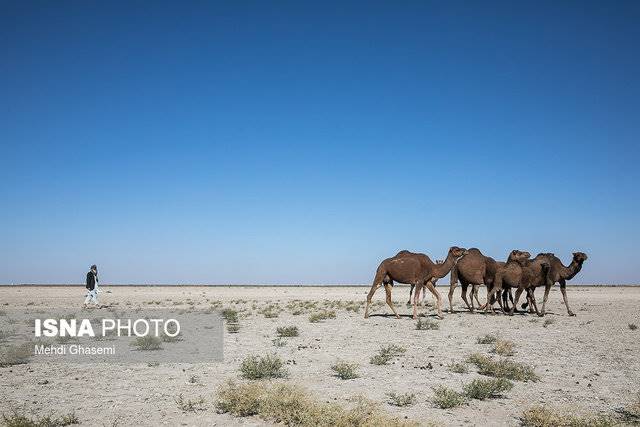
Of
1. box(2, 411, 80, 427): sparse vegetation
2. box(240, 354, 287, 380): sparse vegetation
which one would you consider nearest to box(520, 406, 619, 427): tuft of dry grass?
box(240, 354, 287, 380): sparse vegetation

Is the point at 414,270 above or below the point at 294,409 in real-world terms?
above

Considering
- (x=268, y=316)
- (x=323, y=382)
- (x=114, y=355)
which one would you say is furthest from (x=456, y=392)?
(x=268, y=316)

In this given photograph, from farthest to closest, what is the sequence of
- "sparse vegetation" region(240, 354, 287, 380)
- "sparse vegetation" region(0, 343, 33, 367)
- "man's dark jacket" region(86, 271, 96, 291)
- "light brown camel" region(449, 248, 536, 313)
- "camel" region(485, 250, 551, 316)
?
1. "man's dark jacket" region(86, 271, 96, 291)
2. "light brown camel" region(449, 248, 536, 313)
3. "camel" region(485, 250, 551, 316)
4. "sparse vegetation" region(0, 343, 33, 367)
5. "sparse vegetation" region(240, 354, 287, 380)

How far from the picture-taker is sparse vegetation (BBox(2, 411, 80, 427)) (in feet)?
20.3

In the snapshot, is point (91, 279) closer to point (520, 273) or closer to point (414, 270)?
point (414, 270)

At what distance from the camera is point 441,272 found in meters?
18.9

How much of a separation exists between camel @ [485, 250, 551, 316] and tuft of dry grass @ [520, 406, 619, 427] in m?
13.7

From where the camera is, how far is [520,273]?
65.3ft

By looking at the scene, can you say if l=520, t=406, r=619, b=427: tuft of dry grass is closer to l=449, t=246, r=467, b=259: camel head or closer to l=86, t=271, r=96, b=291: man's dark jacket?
l=449, t=246, r=467, b=259: camel head

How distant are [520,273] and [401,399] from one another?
14.1m

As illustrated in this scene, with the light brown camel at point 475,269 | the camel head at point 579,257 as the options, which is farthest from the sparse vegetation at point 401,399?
the camel head at point 579,257

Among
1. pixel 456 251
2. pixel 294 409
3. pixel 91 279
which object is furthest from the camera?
pixel 91 279

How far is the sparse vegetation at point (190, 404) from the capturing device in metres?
7.21

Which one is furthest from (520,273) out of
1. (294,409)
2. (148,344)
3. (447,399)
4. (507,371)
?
(294,409)
